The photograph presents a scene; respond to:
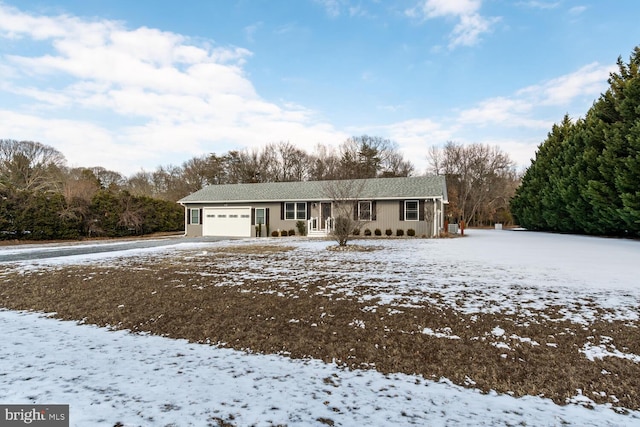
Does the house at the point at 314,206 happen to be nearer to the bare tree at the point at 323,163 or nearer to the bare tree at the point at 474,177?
the bare tree at the point at 323,163

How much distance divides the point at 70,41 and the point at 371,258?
12442mm

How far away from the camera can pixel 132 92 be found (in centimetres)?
1515

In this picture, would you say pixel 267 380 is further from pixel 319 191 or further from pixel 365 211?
pixel 319 191

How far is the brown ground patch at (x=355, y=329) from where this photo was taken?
10.0ft

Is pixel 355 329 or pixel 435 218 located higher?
pixel 435 218

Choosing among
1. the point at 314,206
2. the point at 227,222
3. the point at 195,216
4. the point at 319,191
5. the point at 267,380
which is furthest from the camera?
the point at 195,216

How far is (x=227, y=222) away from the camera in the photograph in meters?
22.6

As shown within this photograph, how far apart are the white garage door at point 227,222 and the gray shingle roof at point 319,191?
0.75m

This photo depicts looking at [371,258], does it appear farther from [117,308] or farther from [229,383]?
[229,383]

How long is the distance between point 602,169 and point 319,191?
1488cm

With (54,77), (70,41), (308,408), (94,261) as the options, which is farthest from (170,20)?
(308,408)

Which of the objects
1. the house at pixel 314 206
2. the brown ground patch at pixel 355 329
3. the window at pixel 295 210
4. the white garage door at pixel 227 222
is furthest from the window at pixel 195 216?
the brown ground patch at pixel 355 329

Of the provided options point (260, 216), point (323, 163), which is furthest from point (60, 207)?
point (323, 163)

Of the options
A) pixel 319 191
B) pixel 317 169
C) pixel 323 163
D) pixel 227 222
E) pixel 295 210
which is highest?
pixel 323 163
